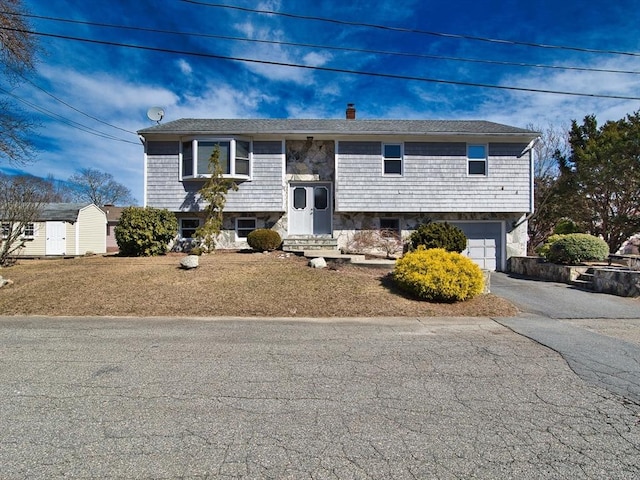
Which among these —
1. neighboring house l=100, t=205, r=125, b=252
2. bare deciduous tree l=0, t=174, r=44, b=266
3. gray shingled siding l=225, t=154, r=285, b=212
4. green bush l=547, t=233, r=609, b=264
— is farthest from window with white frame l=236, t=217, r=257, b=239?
neighboring house l=100, t=205, r=125, b=252

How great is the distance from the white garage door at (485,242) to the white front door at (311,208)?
5.38m

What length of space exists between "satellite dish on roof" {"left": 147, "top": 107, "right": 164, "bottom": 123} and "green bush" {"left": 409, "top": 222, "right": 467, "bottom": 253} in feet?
36.9

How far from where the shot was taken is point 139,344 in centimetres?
514

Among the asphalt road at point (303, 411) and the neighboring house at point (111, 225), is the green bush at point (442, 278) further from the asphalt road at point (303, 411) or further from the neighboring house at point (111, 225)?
the neighboring house at point (111, 225)

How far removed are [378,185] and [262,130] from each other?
499cm

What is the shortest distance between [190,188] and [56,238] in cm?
1562

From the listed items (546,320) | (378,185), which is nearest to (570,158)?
(378,185)

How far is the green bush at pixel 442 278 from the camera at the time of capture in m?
7.92

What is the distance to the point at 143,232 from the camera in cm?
1199

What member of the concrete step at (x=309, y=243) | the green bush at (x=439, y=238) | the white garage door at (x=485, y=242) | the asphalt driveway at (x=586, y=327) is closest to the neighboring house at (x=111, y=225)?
the concrete step at (x=309, y=243)

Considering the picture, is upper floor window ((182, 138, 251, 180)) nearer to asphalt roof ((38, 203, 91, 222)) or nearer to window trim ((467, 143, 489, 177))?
window trim ((467, 143, 489, 177))

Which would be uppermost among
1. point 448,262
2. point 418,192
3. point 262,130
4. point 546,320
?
point 262,130

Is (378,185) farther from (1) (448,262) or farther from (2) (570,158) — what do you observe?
(2) (570,158)

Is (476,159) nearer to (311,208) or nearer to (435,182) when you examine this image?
(435,182)
